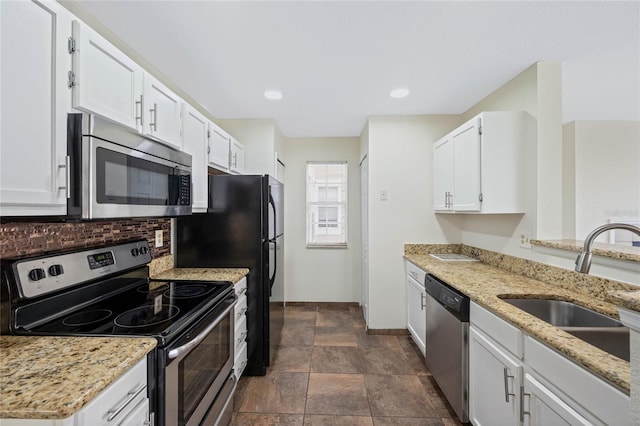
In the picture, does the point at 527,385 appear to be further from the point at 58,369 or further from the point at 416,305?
the point at 58,369

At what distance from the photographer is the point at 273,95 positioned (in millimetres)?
2654

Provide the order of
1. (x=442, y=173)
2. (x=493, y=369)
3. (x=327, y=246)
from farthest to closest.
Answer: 1. (x=327, y=246)
2. (x=442, y=173)
3. (x=493, y=369)

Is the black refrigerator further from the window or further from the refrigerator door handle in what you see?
the window

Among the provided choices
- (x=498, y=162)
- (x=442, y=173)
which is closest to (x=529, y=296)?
(x=498, y=162)

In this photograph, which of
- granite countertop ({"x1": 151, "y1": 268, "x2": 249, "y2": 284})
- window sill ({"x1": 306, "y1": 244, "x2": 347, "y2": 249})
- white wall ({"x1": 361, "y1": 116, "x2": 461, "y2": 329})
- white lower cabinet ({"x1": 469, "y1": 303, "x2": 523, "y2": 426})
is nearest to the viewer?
white lower cabinet ({"x1": 469, "y1": 303, "x2": 523, "y2": 426})

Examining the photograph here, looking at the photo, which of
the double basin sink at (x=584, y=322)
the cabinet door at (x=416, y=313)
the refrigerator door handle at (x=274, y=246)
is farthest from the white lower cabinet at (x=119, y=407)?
the cabinet door at (x=416, y=313)

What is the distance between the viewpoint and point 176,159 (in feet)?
5.61

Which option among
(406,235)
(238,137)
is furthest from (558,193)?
(238,137)

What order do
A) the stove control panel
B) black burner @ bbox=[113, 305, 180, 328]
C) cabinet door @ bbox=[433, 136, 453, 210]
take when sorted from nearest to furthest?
the stove control panel, black burner @ bbox=[113, 305, 180, 328], cabinet door @ bbox=[433, 136, 453, 210]

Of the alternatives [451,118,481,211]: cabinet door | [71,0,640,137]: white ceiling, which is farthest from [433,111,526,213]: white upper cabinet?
[71,0,640,137]: white ceiling

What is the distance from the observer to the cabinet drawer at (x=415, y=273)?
2627 mm

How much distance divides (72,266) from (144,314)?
15.9 inches

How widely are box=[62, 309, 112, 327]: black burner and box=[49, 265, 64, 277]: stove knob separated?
0.21 m

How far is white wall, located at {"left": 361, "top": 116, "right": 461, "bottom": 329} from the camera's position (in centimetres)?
322
